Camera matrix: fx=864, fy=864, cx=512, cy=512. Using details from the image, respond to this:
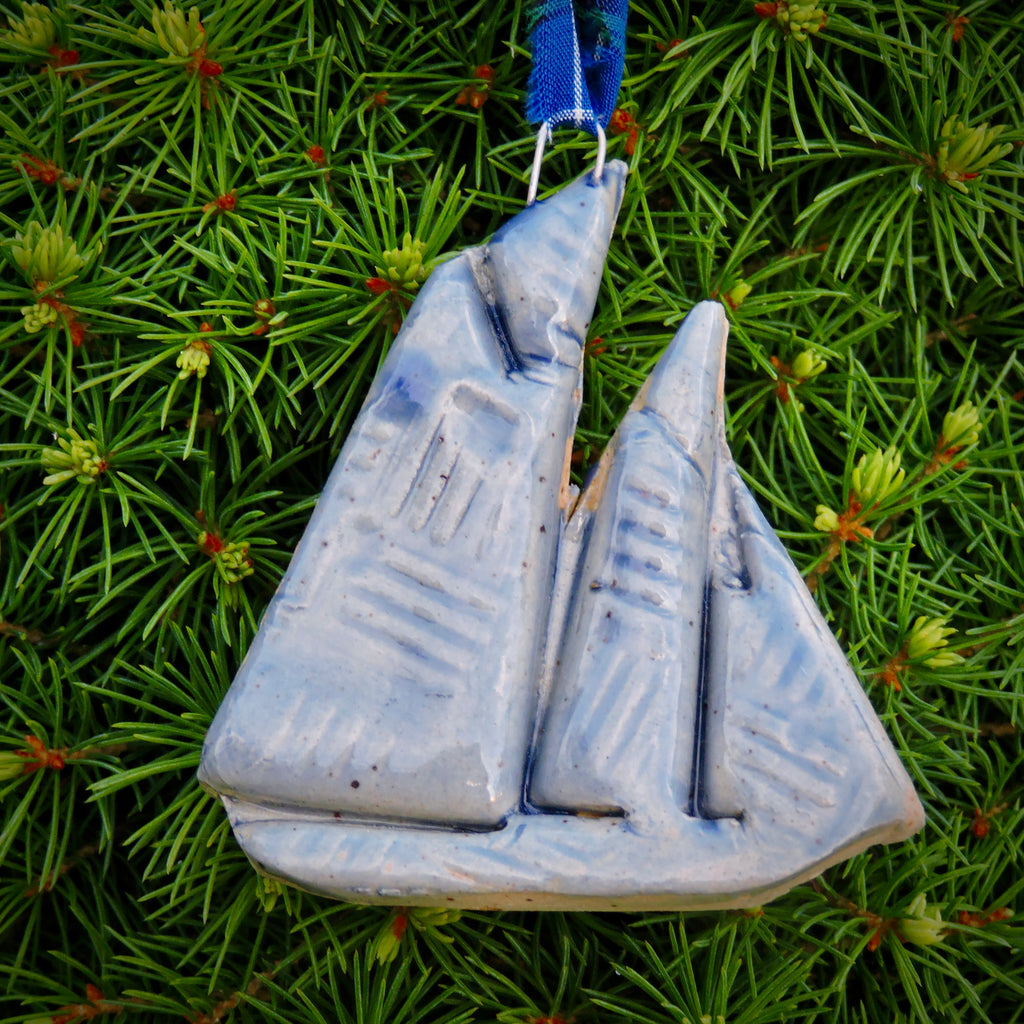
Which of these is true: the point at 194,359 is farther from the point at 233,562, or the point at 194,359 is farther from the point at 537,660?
the point at 537,660

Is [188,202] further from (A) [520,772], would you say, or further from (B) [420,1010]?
(B) [420,1010]

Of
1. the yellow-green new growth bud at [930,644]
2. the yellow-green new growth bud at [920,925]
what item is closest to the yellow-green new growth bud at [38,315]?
the yellow-green new growth bud at [930,644]

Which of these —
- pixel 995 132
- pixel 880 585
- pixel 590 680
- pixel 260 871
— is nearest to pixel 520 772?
pixel 590 680

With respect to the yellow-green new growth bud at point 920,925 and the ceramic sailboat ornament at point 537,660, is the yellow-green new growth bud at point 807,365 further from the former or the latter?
the yellow-green new growth bud at point 920,925

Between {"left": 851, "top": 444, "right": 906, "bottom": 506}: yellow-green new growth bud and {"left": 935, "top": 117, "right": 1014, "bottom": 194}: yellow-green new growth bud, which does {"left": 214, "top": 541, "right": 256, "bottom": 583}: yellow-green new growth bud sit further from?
{"left": 935, "top": 117, "right": 1014, "bottom": 194}: yellow-green new growth bud

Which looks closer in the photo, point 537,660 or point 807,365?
point 537,660

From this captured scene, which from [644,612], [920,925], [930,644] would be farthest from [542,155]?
[920,925]
